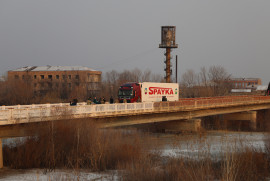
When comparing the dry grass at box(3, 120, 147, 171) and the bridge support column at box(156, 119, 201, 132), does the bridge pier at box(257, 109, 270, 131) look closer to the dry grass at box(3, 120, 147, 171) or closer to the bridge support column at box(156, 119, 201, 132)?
the bridge support column at box(156, 119, 201, 132)

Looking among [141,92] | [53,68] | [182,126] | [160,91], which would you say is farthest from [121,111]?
[53,68]

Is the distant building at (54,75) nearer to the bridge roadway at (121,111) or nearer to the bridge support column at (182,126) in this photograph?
the bridge roadway at (121,111)

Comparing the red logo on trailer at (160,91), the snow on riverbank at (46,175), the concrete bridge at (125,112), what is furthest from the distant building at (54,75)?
the snow on riverbank at (46,175)

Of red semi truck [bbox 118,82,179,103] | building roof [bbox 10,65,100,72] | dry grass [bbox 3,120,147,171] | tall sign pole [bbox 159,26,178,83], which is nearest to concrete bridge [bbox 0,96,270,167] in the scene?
dry grass [bbox 3,120,147,171]

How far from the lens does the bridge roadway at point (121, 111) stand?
80.6ft

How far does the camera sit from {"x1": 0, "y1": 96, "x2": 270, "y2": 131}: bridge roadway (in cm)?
2458

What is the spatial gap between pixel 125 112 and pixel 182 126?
15.9 meters

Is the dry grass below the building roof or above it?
below

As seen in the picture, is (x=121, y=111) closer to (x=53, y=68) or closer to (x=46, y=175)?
(x=46, y=175)

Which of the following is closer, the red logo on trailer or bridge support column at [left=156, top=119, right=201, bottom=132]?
the red logo on trailer

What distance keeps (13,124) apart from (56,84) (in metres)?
83.8

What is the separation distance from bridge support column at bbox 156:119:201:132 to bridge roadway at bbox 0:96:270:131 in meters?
0.97

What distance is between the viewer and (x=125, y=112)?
113ft

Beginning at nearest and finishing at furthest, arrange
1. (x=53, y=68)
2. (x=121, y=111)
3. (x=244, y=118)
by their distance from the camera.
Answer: (x=121, y=111) < (x=244, y=118) < (x=53, y=68)
